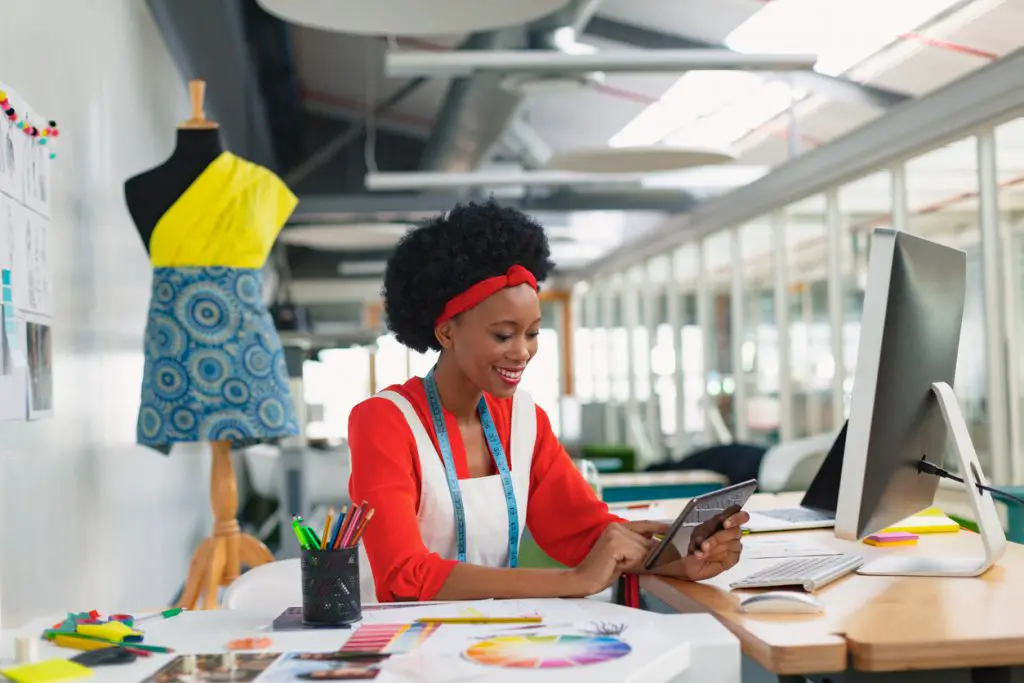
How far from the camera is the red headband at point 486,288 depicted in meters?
2.40

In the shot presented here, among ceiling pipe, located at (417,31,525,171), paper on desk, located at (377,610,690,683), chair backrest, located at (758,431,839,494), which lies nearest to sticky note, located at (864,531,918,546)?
paper on desk, located at (377,610,690,683)

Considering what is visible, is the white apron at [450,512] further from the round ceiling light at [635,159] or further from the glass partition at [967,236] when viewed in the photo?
the glass partition at [967,236]

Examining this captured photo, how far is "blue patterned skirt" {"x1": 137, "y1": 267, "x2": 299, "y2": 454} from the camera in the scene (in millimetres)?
3799

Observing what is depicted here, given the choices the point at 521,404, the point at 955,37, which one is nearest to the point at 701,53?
the point at 955,37

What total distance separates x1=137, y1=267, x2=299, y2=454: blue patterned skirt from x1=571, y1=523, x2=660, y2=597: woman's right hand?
1.87m

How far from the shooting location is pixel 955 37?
6.46m

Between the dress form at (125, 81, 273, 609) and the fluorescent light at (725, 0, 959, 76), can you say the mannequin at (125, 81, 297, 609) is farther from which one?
the fluorescent light at (725, 0, 959, 76)

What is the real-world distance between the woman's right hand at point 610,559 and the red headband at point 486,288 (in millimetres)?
526

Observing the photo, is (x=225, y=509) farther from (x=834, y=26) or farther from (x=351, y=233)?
(x=351, y=233)

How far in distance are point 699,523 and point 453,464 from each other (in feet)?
1.67

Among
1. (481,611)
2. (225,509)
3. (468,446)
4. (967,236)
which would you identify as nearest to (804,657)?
(481,611)

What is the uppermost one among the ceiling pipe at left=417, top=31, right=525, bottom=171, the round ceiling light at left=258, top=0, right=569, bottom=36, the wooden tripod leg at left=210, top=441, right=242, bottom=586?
the ceiling pipe at left=417, top=31, right=525, bottom=171

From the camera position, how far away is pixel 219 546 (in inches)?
157

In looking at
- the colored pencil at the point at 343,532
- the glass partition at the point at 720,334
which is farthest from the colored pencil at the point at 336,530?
the glass partition at the point at 720,334
